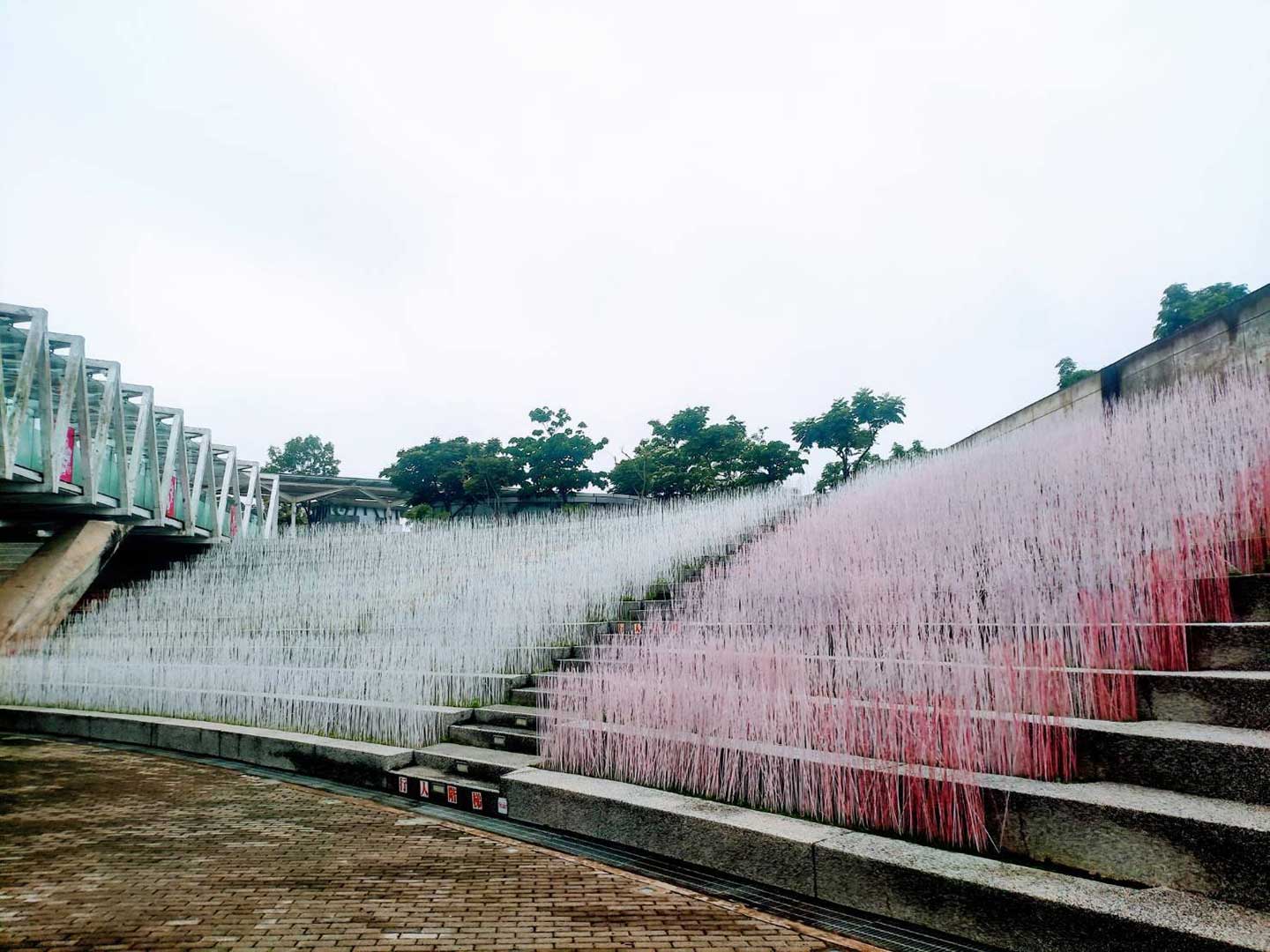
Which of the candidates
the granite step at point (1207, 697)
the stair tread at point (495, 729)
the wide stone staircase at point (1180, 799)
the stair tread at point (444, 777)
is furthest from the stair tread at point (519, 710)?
the granite step at point (1207, 697)

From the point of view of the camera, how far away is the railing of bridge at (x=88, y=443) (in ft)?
39.5

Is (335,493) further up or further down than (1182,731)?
further up

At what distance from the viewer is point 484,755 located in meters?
5.35

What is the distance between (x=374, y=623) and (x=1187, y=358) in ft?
32.3

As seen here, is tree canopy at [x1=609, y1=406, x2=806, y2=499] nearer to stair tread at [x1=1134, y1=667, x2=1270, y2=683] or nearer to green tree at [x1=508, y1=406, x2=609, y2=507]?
green tree at [x1=508, y1=406, x2=609, y2=507]

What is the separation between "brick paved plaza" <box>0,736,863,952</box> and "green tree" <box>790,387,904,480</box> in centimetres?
2420

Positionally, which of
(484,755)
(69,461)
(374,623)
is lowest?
(484,755)

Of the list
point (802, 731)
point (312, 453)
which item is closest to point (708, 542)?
point (802, 731)

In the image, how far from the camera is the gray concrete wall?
677 centimetres

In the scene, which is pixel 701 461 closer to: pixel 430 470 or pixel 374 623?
pixel 430 470

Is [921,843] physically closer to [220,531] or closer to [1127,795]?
[1127,795]

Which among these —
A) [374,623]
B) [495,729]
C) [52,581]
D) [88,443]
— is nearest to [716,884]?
[495,729]

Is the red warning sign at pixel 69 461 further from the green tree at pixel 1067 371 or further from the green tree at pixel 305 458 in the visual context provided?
the green tree at pixel 305 458

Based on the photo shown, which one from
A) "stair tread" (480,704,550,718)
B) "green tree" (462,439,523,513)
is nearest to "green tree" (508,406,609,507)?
"green tree" (462,439,523,513)
